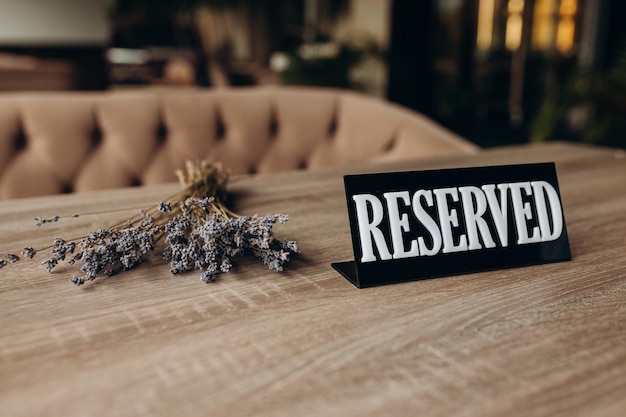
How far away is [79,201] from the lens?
3.05 ft

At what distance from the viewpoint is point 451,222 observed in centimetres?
64

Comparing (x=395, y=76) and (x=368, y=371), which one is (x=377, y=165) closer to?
(x=368, y=371)

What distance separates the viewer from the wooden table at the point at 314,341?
0.40 metres

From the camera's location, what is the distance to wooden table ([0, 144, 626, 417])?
0.40 m

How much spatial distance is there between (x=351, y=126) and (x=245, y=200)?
3.25 ft

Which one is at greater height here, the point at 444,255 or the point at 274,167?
the point at 444,255

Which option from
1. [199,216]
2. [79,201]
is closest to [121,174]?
[79,201]

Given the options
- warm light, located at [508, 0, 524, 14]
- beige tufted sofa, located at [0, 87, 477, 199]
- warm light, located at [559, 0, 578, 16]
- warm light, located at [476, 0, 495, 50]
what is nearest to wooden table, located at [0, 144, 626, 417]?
beige tufted sofa, located at [0, 87, 477, 199]

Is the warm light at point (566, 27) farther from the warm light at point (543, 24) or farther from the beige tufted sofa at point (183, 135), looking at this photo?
the beige tufted sofa at point (183, 135)

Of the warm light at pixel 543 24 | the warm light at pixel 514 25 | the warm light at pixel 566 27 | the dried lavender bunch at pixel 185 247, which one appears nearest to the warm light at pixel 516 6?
the warm light at pixel 514 25

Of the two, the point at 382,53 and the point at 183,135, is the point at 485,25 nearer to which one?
the point at 382,53

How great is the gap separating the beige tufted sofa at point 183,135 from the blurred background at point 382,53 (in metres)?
1.42

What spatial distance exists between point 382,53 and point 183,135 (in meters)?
3.26

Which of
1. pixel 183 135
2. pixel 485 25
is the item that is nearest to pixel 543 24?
pixel 485 25
